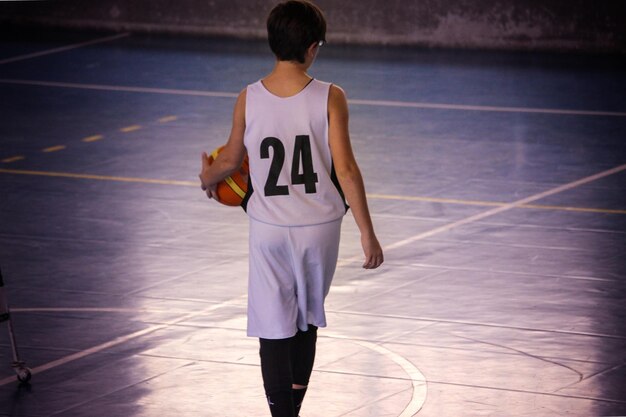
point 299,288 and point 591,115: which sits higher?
point 299,288

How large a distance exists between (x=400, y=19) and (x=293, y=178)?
2004cm

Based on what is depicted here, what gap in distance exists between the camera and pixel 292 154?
18.9 ft

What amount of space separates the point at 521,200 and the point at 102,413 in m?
6.63

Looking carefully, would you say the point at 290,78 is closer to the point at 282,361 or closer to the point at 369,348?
the point at 282,361

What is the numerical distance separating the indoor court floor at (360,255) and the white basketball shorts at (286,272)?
1.23 m

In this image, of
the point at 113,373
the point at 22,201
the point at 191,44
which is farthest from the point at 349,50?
the point at 113,373

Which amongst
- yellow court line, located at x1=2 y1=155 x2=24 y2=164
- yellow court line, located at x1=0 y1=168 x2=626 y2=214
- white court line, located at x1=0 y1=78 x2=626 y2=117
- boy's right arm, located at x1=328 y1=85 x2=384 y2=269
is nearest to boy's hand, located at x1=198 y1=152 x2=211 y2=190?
boy's right arm, located at x1=328 y1=85 x2=384 y2=269

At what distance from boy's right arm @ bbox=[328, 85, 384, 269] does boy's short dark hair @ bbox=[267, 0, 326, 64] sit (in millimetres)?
234

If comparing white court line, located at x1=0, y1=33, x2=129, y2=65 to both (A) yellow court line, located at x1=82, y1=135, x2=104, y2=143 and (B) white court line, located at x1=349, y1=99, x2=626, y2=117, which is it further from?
(B) white court line, located at x1=349, y1=99, x2=626, y2=117

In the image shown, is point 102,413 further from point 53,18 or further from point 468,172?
point 53,18

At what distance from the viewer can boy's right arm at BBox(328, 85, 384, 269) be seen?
5.72m

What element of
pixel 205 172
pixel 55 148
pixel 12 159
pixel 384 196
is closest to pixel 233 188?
pixel 205 172

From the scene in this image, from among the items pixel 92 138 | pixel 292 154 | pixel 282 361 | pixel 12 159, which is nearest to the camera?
pixel 292 154

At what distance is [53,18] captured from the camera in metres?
28.1
